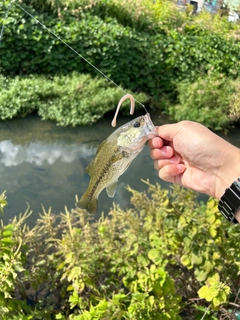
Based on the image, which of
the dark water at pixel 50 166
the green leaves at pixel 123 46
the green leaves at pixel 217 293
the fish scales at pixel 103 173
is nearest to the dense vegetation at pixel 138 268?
the green leaves at pixel 217 293

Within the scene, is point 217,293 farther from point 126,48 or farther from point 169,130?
point 126,48

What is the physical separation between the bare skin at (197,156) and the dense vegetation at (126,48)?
4.76 meters

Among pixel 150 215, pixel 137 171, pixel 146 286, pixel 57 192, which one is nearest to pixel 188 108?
pixel 137 171

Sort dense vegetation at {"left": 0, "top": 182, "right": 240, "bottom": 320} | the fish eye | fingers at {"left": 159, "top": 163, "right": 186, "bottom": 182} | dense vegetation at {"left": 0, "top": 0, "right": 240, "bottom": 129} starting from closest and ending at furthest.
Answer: the fish eye, dense vegetation at {"left": 0, "top": 182, "right": 240, "bottom": 320}, fingers at {"left": 159, "top": 163, "right": 186, "bottom": 182}, dense vegetation at {"left": 0, "top": 0, "right": 240, "bottom": 129}

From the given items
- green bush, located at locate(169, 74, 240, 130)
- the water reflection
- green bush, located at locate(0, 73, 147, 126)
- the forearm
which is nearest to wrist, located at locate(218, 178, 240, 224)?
the forearm

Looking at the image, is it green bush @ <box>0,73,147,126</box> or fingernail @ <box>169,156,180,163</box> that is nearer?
fingernail @ <box>169,156,180,163</box>

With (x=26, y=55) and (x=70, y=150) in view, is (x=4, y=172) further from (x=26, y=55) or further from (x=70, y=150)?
(x=26, y=55)

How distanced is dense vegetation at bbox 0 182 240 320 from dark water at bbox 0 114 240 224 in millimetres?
1620

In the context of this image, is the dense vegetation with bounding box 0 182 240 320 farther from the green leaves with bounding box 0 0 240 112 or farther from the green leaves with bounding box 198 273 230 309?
the green leaves with bounding box 0 0 240 112

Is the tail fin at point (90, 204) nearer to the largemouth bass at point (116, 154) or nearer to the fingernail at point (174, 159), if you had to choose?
the largemouth bass at point (116, 154)

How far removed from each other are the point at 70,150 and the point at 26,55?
2811mm

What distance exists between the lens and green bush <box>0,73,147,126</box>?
6.77 meters

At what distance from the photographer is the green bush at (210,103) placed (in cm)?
751

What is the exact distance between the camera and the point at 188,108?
7711 millimetres
